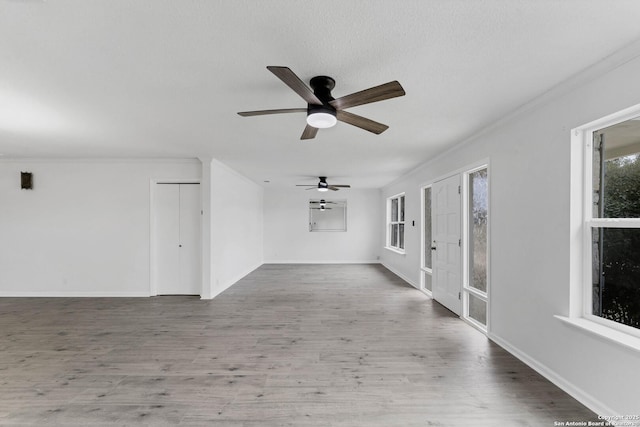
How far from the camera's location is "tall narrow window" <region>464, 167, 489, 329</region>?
12.1 ft

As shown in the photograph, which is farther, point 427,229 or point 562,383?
point 427,229

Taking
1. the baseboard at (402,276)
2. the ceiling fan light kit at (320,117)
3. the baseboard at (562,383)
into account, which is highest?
the ceiling fan light kit at (320,117)

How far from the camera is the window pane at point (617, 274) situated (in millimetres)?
1861

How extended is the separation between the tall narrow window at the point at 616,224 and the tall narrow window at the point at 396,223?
499cm

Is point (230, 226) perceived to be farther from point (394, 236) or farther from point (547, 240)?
point (547, 240)

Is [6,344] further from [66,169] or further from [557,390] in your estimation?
[557,390]

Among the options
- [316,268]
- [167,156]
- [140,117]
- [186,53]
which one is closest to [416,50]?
[186,53]

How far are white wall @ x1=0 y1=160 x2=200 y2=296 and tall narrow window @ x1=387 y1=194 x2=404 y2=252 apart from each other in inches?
197

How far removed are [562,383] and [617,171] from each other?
1.64m

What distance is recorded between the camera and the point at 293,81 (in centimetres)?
162

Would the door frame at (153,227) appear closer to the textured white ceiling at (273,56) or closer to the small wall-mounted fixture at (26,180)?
the textured white ceiling at (273,56)

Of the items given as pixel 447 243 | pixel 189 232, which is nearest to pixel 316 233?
pixel 189 232

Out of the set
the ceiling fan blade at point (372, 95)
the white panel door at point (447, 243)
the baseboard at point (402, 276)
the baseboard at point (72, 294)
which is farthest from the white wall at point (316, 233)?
the ceiling fan blade at point (372, 95)

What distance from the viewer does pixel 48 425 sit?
1841 millimetres
